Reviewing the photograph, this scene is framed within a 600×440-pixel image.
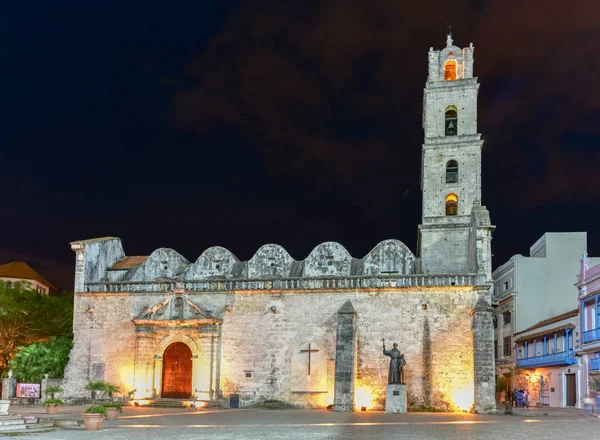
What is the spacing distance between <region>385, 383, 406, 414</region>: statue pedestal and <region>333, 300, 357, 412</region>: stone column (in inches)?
54.2

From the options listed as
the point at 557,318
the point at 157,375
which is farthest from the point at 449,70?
the point at 157,375

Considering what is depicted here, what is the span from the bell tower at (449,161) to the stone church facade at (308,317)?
0.07m

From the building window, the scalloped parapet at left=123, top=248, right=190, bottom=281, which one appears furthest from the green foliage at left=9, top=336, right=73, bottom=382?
the building window

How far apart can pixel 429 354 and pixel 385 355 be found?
1856mm

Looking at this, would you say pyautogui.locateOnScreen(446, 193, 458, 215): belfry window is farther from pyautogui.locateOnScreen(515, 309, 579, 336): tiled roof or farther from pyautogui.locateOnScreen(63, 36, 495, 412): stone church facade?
pyautogui.locateOnScreen(515, 309, 579, 336): tiled roof

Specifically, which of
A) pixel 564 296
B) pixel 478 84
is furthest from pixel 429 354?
pixel 564 296

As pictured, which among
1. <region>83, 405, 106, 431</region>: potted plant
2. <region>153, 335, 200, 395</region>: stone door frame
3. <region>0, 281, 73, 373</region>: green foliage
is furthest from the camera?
<region>0, 281, 73, 373</region>: green foliage

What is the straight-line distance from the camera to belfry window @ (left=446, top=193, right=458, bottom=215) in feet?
98.6

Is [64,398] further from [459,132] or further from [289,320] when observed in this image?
[459,132]

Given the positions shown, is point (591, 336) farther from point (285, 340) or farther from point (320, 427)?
point (320, 427)

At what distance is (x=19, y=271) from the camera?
2446 inches

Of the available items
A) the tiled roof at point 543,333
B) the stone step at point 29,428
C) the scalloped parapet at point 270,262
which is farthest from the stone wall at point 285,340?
the stone step at point 29,428

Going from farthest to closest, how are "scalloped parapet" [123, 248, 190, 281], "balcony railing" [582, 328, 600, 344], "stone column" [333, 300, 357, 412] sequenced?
"scalloped parapet" [123, 248, 190, 281] < "balcony railing" [582, 328, 600, 344] < "stone column" [333, 300, 357, 412]

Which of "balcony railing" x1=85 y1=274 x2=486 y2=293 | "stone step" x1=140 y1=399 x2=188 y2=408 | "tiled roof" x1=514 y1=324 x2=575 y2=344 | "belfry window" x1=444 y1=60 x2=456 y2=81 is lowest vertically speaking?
"stone step" x1=140 y1=399 x2=188 y2=408
